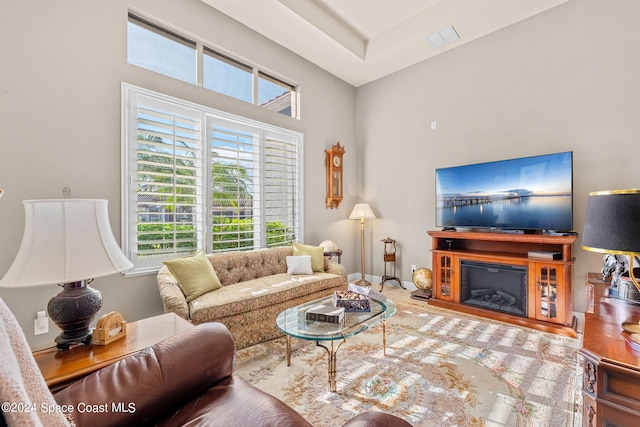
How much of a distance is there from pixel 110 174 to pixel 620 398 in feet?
10.9

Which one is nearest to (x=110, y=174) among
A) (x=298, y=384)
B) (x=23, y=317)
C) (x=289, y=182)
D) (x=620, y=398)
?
(x=23, y=317)

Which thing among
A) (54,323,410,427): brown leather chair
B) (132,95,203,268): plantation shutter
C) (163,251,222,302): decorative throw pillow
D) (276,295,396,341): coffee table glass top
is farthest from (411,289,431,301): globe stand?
(54,323,410,427): brown leather chair

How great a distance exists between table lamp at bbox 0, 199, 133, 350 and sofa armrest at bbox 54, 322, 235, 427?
1.35 feet

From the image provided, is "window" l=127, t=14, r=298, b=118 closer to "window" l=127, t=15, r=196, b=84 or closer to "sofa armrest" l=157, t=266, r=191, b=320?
"window" l=127, t=15, r=196, b=84

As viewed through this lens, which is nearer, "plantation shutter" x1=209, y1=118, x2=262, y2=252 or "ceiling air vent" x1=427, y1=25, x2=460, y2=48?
"plantation shutter" x1=209, y1=118, x2=262, y2=252

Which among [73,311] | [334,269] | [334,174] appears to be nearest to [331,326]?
[73,311]

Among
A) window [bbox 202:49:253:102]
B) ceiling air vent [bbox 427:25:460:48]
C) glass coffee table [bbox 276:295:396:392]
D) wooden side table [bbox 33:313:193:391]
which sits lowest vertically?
glass coffee table [bbox 276:295:396:392]

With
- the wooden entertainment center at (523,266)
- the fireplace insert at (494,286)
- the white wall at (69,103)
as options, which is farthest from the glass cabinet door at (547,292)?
the white wall at (69,103)

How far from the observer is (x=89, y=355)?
1.22 m

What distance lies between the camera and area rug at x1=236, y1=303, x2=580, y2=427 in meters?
1.61

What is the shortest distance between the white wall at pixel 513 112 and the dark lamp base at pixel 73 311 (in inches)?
149

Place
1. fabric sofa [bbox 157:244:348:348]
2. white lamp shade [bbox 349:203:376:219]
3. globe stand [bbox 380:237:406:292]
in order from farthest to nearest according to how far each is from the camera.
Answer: white lamp shade [bbox 349:203:376:219], globe stand [bbox 380:237:406:292], fabric sofa [bbox 157:244:348:348]

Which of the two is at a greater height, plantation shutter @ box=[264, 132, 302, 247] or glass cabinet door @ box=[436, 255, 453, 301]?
plantation shutter @ box=[264, 132, 302, 247]

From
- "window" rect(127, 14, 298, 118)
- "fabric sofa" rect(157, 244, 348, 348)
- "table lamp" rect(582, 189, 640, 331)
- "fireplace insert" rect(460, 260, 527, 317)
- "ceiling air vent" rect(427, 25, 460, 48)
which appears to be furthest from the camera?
"ceiling air vent" rect(427, 25, 460, 48)
